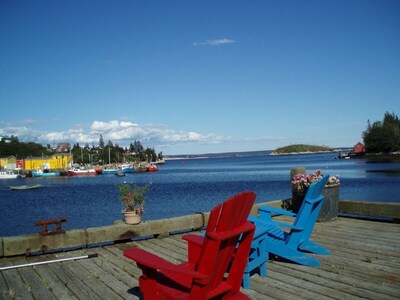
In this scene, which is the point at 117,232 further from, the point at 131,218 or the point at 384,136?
the point at 384,136

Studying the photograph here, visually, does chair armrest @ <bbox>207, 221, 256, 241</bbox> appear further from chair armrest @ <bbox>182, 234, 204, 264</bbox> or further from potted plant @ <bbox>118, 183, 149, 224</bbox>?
potted plant @ <bbox>118, 183, 149, 224</bbox>

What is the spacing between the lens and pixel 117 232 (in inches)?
254

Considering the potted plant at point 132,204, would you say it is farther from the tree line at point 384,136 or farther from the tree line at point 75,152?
the tree line at point 75,152

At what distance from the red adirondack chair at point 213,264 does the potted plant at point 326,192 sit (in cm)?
527

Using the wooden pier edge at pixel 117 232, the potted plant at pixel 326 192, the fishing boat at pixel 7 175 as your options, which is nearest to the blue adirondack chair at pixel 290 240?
the wooden pier edge at pixel 117 232

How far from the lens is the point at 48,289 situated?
4.28 m

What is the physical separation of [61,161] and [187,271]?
432 ft

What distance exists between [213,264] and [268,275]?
7.09 ft

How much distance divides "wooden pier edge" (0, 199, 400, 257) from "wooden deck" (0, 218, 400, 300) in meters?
0.16

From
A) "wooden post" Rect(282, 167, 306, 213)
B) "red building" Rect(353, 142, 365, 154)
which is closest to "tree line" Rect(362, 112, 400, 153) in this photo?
"red building" Rect(353, 142, 365, 154)

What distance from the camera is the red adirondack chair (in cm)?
269

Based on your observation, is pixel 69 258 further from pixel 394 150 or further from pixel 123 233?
pixel 394 150

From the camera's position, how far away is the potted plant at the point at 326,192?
795 cm

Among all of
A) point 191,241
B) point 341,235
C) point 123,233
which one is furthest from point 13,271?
point 341,235
